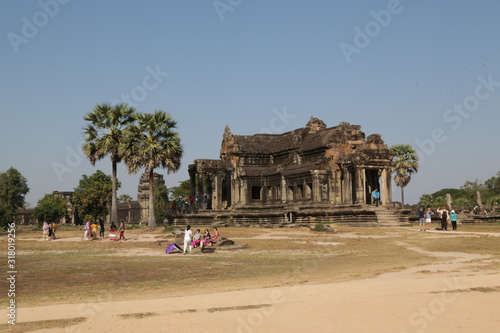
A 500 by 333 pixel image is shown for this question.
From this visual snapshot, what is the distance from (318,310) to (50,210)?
264ft

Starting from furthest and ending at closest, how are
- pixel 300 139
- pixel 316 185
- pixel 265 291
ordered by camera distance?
pixel 300 139, pixel 316 185, pixel 265 291

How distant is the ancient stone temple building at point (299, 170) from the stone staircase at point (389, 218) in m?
2.05

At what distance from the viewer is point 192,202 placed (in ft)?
173

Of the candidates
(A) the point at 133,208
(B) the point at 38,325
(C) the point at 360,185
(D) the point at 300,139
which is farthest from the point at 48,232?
(A) the point at 133,208

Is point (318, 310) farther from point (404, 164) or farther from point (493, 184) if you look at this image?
point (493, 184)

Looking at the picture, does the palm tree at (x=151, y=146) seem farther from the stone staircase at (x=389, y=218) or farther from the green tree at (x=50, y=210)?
the green tree at (x=50, y=210)

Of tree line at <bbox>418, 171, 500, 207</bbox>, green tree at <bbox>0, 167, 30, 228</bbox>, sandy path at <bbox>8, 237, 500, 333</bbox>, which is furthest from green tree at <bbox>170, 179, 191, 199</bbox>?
sandy path at <bbox>8, 237, 500, 333</bbox>

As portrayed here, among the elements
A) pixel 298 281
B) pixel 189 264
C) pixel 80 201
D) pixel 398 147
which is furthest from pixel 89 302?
pixel 80 201

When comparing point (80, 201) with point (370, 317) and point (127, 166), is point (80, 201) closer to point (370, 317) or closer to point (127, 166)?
point (127, 166)

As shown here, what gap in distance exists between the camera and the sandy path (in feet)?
29.6

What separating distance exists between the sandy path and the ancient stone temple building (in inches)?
1178

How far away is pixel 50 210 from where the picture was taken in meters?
84.4

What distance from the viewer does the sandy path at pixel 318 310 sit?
9031mm

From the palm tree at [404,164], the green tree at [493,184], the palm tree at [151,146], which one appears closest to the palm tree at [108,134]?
the palm tree at [151,146]
